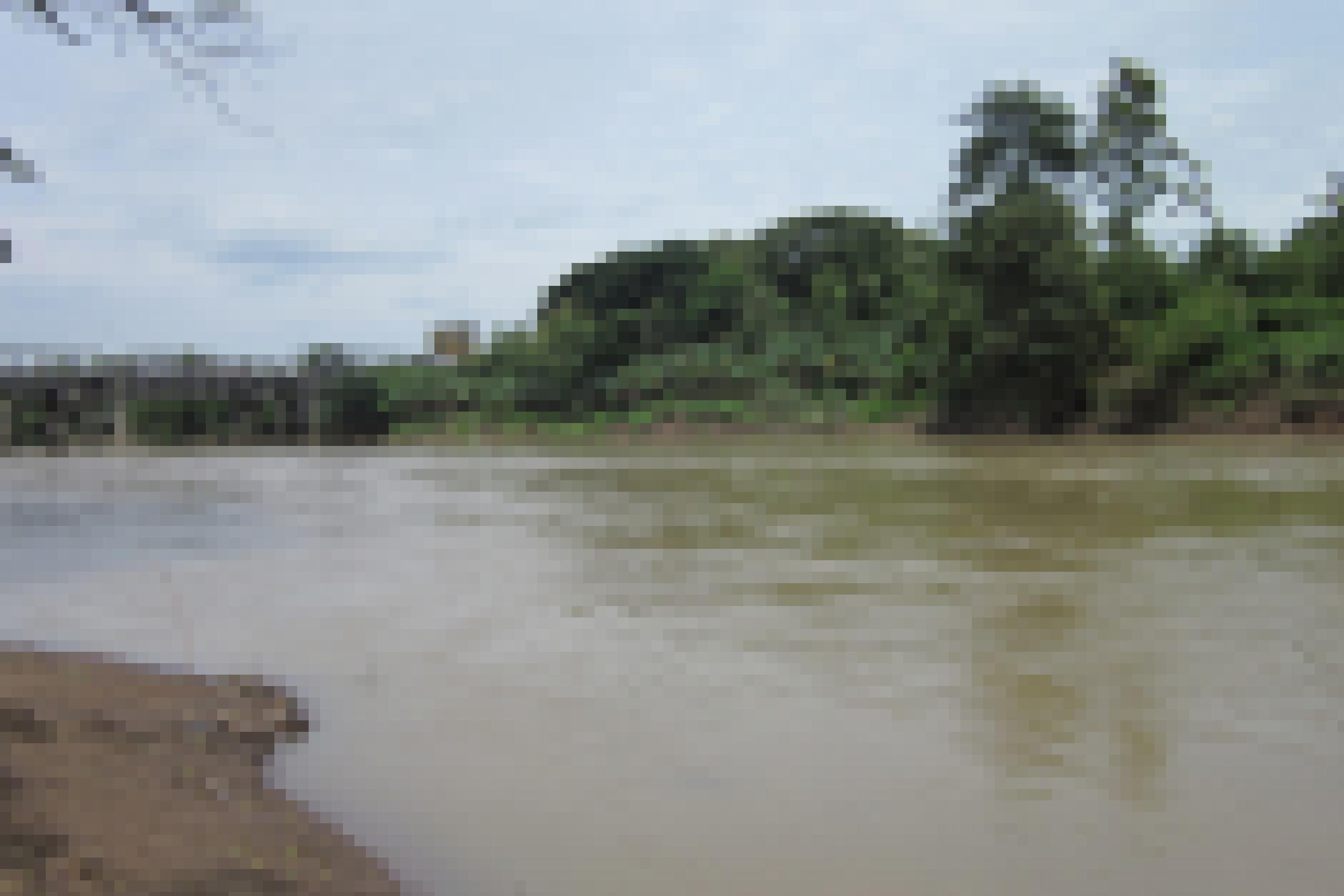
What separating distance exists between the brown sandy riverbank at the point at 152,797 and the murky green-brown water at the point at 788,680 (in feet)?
0.97

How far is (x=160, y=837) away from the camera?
10.7ft

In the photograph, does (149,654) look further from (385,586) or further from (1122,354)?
(1122,354)

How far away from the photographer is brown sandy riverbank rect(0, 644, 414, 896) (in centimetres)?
296

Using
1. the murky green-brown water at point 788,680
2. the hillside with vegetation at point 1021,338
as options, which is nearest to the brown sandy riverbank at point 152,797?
the murky green-brown water at point 788,680

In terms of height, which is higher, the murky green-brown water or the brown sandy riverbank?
the brown sandy riverbank

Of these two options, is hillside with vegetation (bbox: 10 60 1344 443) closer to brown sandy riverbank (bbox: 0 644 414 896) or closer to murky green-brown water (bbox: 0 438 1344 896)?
murky green-brown water (bbox: 0 438 1344 896)

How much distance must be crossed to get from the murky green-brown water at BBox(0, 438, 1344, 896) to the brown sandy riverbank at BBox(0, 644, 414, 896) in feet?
0.97

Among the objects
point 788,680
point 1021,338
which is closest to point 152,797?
point 788,680

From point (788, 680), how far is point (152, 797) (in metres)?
2.95

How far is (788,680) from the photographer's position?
582cm

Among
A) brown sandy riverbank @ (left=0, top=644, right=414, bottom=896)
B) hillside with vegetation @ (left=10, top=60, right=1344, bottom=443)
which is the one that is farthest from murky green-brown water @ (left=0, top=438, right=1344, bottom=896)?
hillside with vegetation @ (left=10, top=60, right=1344, bottom=443)

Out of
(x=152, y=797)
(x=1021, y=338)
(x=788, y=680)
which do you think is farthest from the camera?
(x=1021, y=338)

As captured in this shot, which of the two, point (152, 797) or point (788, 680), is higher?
point (152, 797)

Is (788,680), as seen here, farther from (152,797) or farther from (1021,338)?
(1021,338)
